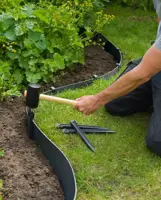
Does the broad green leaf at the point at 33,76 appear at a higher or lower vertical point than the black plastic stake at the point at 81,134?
higher

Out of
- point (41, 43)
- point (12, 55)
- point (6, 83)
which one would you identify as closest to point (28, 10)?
point (41, 43)

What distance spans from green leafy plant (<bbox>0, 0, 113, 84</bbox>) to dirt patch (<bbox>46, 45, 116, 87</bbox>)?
0.17 m

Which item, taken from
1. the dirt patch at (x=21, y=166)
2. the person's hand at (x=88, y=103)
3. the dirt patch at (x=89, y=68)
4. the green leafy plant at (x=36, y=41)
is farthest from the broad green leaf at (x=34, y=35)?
the person's hand at (x=88, y=103)

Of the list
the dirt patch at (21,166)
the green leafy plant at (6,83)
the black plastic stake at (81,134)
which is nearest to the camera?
the dirt patch at (21,166)

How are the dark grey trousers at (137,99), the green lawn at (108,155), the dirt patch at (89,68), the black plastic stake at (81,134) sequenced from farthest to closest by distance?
the dirt patch at (89,68)
the dark grey trousers at (137,99)
the black plastic stake at (81,134)
the green lawn at (108,155)

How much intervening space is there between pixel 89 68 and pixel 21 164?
1.97m

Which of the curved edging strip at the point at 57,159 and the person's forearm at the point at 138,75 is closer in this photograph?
the person's forearm at the point at 138,75

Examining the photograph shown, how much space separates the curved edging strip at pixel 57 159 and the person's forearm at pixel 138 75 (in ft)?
1.75

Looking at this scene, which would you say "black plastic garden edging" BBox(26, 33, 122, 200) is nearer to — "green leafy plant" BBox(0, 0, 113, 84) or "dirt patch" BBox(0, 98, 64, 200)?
"dirt patch" BBox(0, 98, 64, 200)

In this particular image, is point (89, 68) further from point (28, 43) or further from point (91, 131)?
point (91, 131)

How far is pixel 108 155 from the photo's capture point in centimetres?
372

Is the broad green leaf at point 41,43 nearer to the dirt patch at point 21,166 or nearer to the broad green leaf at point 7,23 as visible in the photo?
the broad green leaf at point 7,23

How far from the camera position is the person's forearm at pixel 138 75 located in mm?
3092

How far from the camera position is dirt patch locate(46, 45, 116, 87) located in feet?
15.8
